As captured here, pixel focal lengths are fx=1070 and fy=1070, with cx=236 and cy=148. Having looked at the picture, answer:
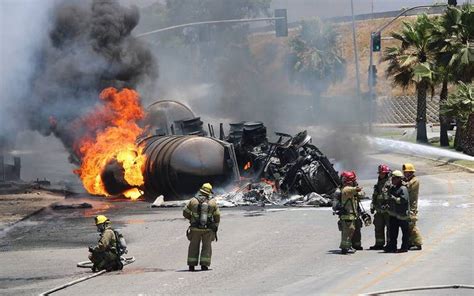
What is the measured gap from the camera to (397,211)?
19625mm

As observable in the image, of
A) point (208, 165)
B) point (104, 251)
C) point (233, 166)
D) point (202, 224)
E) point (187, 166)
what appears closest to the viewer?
point (202, 224)

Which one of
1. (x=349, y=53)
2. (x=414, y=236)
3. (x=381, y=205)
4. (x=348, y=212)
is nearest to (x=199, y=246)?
(x=348, y=212)

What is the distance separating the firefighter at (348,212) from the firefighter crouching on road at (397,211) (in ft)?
2.01

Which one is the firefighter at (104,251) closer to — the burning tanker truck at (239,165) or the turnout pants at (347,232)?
the turnout pants at (347,232)

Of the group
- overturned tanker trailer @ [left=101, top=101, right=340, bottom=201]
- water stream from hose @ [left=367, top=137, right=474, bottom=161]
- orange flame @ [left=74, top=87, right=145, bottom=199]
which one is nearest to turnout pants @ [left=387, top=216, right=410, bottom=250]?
overturned tanker trailer @ [left=101, top=101, right=340, bottom=201]

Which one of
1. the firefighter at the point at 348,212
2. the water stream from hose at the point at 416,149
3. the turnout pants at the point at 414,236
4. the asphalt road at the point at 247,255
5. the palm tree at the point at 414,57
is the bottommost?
the water stream from hose at the point at 416,149

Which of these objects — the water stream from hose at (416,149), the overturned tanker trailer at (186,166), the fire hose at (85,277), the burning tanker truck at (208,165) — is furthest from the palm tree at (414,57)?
the fire hose at (85,277)

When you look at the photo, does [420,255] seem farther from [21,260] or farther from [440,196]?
[440,196]

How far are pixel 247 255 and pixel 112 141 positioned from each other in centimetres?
Result: 1757

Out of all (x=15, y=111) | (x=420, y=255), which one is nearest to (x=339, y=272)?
(x=420, y=255)

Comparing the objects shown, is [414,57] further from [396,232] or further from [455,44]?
[396,232]

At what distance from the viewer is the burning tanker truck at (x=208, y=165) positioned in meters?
31.8

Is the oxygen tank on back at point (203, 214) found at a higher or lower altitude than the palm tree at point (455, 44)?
lower

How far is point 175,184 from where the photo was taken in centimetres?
3284
